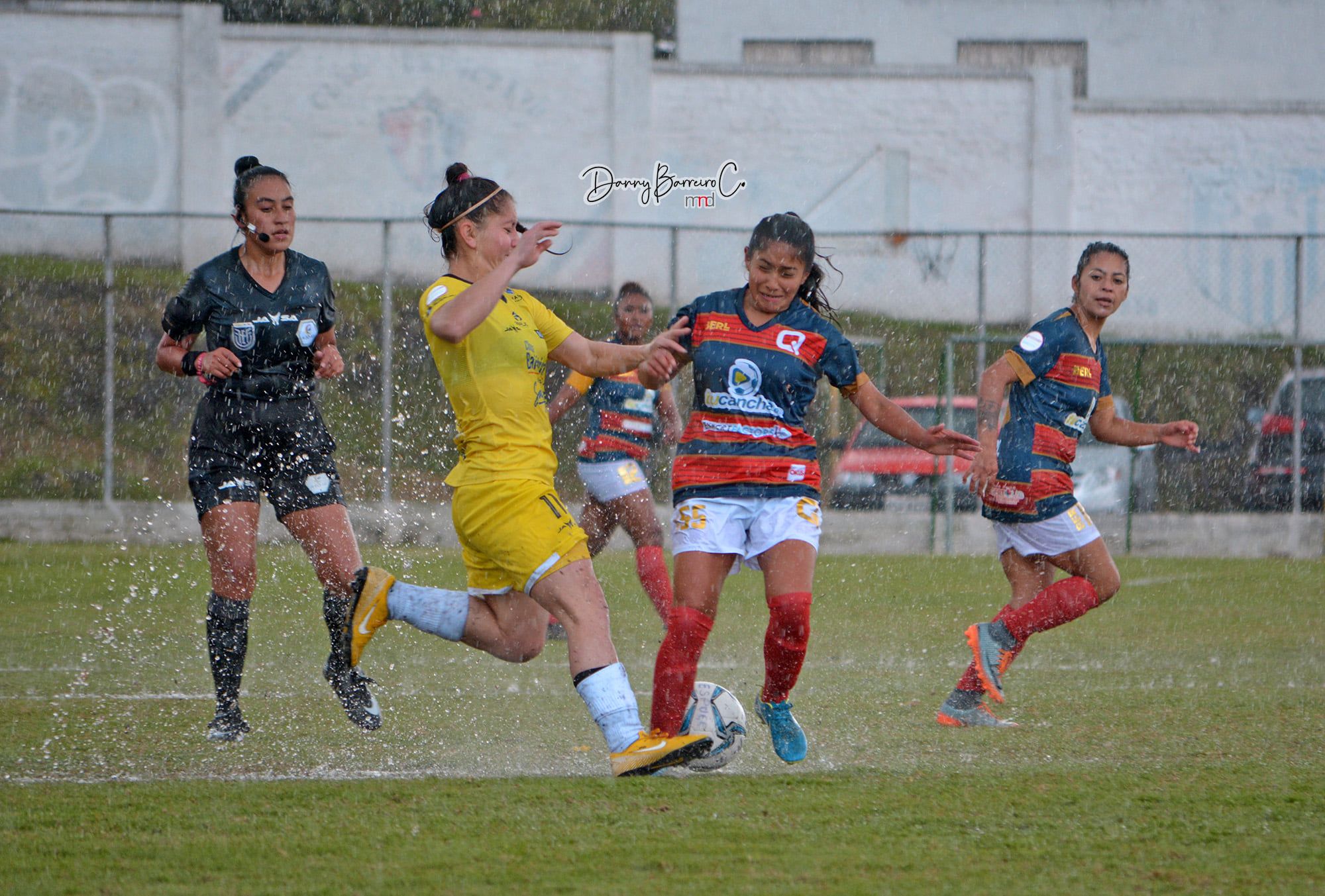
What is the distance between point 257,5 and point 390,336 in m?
20.3

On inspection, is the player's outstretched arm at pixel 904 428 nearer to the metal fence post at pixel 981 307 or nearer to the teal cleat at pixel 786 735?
the teal cleat at pixel 786 735

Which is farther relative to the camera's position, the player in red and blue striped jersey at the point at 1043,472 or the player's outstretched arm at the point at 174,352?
the player in red and blue striped jersey at the point at 1043,472

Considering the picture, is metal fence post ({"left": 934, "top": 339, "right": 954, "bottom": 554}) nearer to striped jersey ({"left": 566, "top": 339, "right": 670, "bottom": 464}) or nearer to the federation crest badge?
striped jersey ({"left": 566, "top": 339, "right": 670, "bottom": 464})

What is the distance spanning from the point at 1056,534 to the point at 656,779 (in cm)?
219

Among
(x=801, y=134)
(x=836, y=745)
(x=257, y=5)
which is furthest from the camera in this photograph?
(x=257, y=5)

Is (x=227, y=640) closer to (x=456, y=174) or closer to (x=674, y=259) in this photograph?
(x=456, y=174)

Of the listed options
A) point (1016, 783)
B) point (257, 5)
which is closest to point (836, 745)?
point (1016, 783)

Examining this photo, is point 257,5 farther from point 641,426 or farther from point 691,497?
point 691,497

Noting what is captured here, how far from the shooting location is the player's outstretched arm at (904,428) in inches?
193

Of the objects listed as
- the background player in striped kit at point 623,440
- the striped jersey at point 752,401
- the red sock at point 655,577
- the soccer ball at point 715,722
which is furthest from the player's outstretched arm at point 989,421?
the background player in striped kit at point 623,440

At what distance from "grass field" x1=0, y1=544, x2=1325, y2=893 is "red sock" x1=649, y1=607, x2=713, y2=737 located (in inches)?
9.1

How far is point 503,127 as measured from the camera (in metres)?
22.0

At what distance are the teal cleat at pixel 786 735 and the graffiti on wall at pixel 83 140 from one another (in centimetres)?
1813

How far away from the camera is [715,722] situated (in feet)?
15.6
